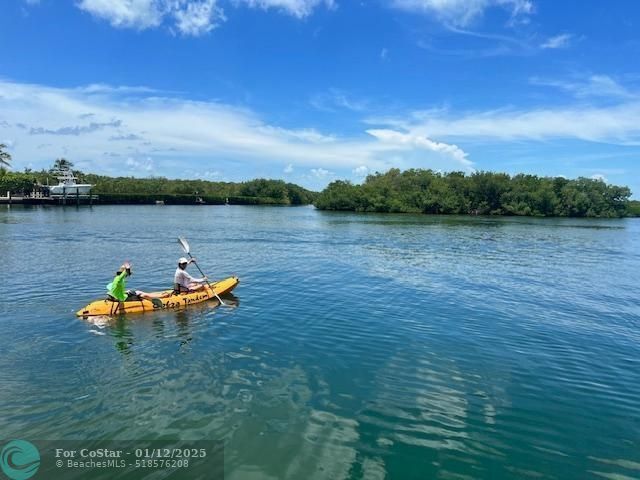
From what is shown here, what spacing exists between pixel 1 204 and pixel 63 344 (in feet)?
406

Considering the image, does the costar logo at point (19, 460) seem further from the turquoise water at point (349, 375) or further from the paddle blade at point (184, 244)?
the paddle blade at point (184, 244)

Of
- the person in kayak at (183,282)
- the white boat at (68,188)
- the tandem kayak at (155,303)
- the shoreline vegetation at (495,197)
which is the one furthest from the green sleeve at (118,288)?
the white boat at (68,188)

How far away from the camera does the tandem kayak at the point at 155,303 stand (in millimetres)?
17359

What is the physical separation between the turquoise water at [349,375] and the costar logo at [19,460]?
0.41 metres

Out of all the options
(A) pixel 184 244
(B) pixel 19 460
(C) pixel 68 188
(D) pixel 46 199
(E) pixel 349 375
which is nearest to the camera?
(B) pixel 19 460

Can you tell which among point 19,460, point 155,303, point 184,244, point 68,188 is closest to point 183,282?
point 155,303

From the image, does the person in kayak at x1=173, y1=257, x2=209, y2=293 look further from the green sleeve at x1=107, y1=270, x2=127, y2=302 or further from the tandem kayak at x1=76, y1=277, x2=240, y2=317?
the green sleeve at x1=107, y1=270, x2=127, y2=302

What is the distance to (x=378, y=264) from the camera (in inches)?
1289

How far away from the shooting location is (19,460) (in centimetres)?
859

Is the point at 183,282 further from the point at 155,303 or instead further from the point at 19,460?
the point at 19,460

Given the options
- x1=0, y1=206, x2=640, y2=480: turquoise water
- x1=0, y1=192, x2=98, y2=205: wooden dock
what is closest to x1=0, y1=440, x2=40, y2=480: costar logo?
x1=0, y1=206, x2=640, y2=480: turquoise water

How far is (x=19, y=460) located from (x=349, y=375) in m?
7.45

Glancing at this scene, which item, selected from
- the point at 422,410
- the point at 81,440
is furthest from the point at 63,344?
the point at 422,410

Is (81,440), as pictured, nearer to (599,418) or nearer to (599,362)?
(599,418)
